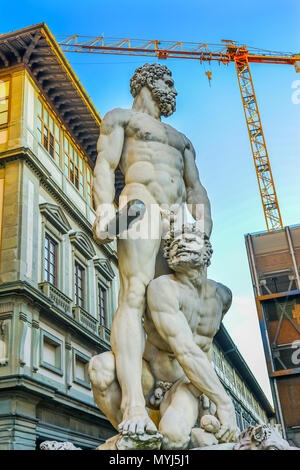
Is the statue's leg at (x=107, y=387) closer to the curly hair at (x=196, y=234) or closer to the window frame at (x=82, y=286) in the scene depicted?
the curly hair at (x=196, y=234)

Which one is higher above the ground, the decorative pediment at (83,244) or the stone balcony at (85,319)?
the decorative pediment at (83,244)

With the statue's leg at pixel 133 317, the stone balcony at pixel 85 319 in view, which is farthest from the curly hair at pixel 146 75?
the stone balcony at pixel 85 319

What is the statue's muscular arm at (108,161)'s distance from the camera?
3.81 meters

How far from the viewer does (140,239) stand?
379 centimetres

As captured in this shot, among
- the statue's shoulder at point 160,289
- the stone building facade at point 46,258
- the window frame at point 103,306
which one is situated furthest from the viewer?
the window frame at point 103,306

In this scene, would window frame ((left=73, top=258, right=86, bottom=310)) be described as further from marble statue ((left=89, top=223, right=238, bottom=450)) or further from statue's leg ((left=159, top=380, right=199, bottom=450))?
statue's leg ((left=159, top=380, right=199, bottom=450))

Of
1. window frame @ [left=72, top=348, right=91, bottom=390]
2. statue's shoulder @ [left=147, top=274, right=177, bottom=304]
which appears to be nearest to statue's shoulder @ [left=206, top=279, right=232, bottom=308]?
statue's shoulder @ [left=147, top=274, right=177, bottom=304]

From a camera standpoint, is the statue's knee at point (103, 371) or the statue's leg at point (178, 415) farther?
the statue's knee at point (103, 371)

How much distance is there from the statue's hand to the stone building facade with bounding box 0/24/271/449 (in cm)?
1187

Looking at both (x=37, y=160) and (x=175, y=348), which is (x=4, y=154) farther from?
(x=175, y=348)

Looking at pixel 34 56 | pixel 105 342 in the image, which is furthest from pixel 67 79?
pixel 105 342

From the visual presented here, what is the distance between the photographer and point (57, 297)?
60.6 ft
